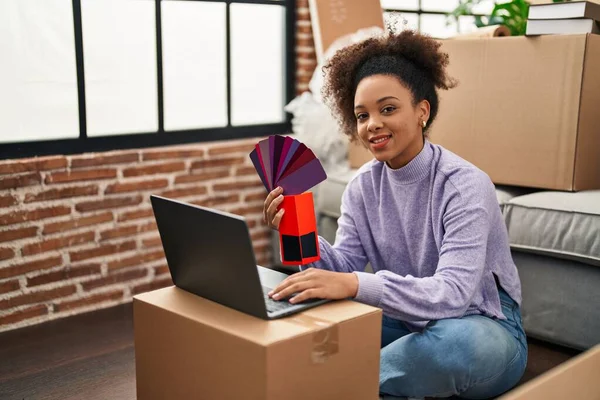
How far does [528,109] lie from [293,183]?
128 cm

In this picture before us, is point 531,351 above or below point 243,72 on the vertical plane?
below

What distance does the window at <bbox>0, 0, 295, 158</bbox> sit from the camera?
2.52 m

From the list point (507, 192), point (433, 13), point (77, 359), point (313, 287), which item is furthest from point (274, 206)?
point (433, 13)

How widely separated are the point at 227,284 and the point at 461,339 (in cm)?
58

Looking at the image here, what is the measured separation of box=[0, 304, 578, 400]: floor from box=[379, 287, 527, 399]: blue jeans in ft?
1.60

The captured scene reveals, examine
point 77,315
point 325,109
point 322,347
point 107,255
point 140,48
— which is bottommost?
point 77,315

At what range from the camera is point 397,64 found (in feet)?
5.64

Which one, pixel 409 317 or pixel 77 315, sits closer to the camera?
pixel 409 317

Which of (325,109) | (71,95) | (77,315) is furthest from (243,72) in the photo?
(77,315)

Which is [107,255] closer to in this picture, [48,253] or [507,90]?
[48,253]

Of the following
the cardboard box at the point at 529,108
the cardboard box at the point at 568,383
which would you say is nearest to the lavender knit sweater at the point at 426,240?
the cardboard box at the point at 568,383

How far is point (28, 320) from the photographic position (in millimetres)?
2535

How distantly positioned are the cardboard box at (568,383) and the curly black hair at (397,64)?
744 millimetres

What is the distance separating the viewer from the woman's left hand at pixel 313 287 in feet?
4.47
